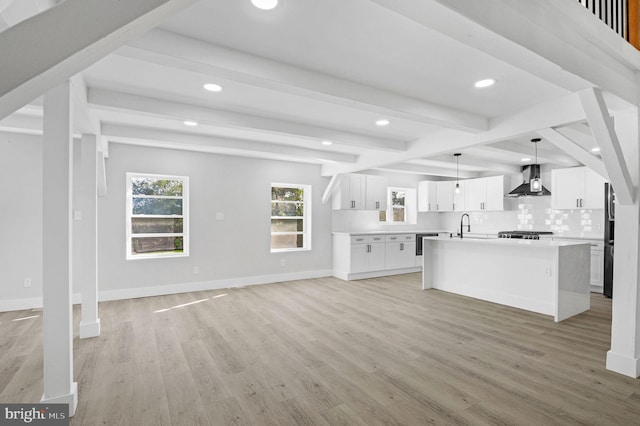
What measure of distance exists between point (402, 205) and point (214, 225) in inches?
199

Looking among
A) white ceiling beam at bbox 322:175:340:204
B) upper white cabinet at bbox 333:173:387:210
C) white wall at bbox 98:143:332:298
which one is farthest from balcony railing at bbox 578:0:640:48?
white wall at bbox 98:143:332:298

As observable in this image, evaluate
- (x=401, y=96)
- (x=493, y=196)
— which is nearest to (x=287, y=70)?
(x=401, y=96)

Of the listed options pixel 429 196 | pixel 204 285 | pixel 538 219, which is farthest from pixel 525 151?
pixel 204 285

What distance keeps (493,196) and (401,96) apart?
19.1ft

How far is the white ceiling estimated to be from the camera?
200 cm

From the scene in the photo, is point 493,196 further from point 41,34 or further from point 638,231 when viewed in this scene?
point 41,34

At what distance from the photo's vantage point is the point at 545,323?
158 inches

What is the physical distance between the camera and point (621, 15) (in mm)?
2508

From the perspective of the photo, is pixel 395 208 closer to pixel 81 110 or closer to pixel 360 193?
pixel 360 193

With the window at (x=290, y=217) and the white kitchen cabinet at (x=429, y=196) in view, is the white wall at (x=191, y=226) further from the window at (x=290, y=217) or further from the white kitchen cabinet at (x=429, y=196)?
the white kitchen cabinet at (x=429, y=196)

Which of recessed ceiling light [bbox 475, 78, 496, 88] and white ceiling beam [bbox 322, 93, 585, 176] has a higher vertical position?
recessed ceiling light [bbox 475, 78, 496, 88]

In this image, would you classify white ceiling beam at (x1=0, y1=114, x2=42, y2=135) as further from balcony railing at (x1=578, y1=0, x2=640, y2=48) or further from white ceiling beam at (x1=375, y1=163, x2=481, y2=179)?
balcony railing at (x1=578, y1=0, x2=640, y2=48)

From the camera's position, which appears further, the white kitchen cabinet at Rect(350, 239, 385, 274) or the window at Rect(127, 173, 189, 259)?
the white kitchen cabinet at Rect(350, 239, 385, 274)

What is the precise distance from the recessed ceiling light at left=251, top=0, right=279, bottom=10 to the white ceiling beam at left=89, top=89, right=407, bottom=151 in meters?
1.91
